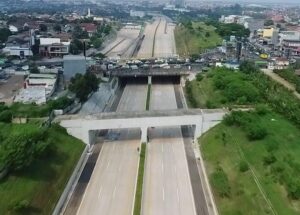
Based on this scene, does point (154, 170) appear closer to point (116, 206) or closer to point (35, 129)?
point (116, 206)

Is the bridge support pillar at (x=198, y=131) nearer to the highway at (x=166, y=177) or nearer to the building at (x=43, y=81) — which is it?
the highway at (x=166, y=177)

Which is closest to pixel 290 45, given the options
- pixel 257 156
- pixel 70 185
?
pixel 257 156

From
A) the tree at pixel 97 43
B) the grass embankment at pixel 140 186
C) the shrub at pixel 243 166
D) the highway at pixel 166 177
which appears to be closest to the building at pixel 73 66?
the highway at pixel 166 177

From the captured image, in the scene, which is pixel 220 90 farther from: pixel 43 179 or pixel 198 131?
pixel 43 179

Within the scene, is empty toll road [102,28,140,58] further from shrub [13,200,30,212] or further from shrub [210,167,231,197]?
shrub [13,200,30,212]

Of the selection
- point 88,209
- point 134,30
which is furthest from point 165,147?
point 134,30
